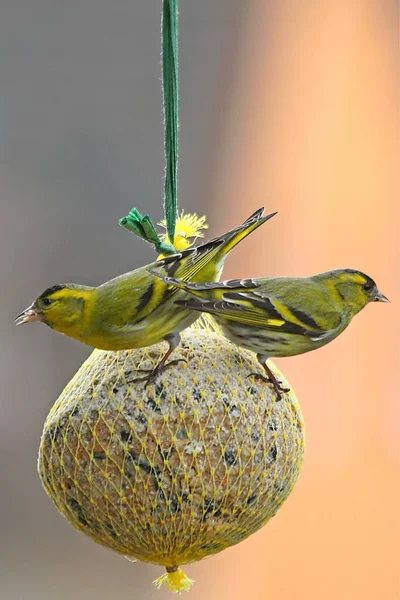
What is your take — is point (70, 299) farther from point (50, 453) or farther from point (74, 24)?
point (74, 24)

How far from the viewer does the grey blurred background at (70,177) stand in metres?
3.39

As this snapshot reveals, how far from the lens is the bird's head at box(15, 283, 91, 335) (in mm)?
1479

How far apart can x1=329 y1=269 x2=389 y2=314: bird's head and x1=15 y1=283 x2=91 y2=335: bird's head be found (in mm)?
473

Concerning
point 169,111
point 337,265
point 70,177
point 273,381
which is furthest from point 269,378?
point 70,177

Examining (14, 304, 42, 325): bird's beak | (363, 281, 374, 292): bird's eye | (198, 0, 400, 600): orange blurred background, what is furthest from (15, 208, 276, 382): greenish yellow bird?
(198, 0, 400, 600): orange blurred background

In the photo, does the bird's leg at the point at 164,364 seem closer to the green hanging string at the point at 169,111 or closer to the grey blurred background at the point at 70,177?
the green hanging string at the point at 169,111

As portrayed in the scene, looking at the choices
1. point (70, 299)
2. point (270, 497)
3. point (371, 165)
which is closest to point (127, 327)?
point (70, 299)

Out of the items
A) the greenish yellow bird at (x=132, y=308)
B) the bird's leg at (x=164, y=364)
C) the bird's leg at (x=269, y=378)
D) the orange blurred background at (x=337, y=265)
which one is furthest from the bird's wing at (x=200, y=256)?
the orange blurred background at (x=337, y=265)

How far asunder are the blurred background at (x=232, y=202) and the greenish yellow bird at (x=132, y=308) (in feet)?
5.56

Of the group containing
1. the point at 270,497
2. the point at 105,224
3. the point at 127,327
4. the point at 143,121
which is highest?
the point at 143,121

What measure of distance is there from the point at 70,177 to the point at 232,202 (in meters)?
0.73

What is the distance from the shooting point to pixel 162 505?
1431 mm

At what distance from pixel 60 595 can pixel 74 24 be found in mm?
2531

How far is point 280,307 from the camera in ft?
4.92
